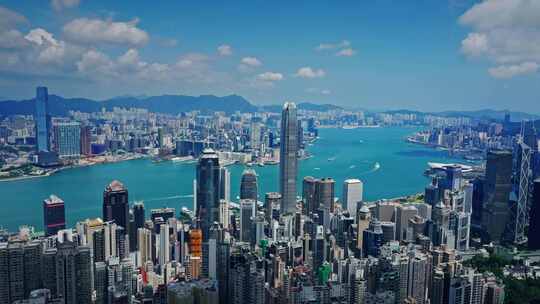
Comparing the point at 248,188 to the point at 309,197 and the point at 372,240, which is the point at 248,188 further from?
the point at 372,240

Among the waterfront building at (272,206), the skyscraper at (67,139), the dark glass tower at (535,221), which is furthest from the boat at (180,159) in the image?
the dark glass tower at (535,221)

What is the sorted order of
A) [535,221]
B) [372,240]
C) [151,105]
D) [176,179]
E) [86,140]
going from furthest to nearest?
[151,105] → [86,140] → [176,179] → [535,221] → [372,240]

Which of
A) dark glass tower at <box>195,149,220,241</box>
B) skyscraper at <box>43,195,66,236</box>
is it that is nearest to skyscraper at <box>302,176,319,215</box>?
dark glass tower at <box>195,149,220,241</box>

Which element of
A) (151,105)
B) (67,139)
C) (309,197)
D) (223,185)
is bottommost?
(309,197)

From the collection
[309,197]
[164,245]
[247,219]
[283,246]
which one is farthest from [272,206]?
[164,245]

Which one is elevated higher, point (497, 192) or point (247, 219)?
point (497, 192)

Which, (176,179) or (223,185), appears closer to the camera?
(223,185)

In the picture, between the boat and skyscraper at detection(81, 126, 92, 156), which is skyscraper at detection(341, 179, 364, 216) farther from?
skyscraper at detection(81, 126, 92, 156)
